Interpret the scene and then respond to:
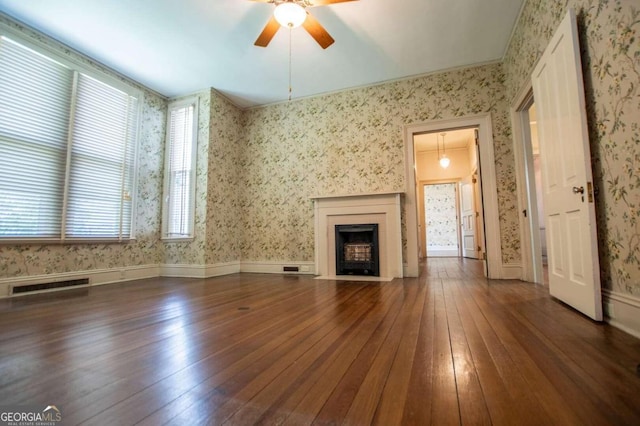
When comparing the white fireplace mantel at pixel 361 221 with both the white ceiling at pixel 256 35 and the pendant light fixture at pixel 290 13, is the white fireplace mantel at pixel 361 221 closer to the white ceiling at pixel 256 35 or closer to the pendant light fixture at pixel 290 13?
the white ceiling at pixel 256 35

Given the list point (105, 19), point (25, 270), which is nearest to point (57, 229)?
point (25, 270)

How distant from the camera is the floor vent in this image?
9.51 feet

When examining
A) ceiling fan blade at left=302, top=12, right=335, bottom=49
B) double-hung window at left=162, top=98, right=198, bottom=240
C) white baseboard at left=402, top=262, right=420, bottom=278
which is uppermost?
ceiling fan blade at left=302, top=12, right=335, bottom=49

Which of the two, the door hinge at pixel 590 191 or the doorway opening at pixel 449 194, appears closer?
the door hinge at pixel 590 191

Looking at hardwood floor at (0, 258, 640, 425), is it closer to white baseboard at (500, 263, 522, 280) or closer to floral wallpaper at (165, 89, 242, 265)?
white baseboard at (500, 263, 522, 280)

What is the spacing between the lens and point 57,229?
3.24 meters

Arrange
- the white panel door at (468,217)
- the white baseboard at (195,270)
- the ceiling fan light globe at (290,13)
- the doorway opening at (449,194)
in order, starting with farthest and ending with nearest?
1. the doorway opening at (449,194)
2. the white panel door at (468,217)
3. the white baseboard at (195,270)
4. the ceiling fan light globe at (290,13)

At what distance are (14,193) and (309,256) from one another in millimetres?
3421

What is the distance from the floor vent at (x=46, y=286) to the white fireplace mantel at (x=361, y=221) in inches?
115

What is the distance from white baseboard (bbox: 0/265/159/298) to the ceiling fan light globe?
3.57m

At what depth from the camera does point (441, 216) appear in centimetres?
921

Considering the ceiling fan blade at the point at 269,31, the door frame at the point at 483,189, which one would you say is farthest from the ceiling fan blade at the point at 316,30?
the door frame at the point at 483,189

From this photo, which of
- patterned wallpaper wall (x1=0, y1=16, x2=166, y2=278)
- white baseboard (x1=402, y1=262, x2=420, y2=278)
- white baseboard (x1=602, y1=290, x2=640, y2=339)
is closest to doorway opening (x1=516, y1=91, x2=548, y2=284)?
white baseboard (x1=402, y1=262, x2=420, y2=278)

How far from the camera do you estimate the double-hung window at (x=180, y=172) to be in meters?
4.35
